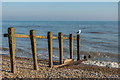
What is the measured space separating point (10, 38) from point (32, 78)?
1938mm

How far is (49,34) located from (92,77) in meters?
3.13

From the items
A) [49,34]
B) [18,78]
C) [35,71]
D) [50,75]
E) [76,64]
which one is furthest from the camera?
[76,64]

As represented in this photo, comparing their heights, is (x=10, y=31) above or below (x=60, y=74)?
above

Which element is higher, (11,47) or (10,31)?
(10,31)

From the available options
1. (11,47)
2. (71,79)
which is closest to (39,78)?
(71,79)

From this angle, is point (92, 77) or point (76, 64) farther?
point (76, 64)

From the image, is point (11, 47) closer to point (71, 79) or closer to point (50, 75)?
point (50, 75)

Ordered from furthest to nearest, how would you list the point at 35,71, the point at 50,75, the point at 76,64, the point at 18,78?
the point at 76,64
the point at 35,71
the point at 50,75
the point at 18,78

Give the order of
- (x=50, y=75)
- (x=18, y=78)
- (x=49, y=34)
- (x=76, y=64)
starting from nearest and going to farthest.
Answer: (x=18, y=78) → (x=50, y=75) → (x=49, y=34) → (x=76, y=64)

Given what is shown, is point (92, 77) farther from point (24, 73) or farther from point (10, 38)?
point (10, 38)

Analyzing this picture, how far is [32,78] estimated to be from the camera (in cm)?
646

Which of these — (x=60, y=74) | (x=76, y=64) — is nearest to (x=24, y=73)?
(x=60, y=74)

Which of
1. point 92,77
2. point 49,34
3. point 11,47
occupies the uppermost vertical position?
point 49,34

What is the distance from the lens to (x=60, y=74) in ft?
23.6
